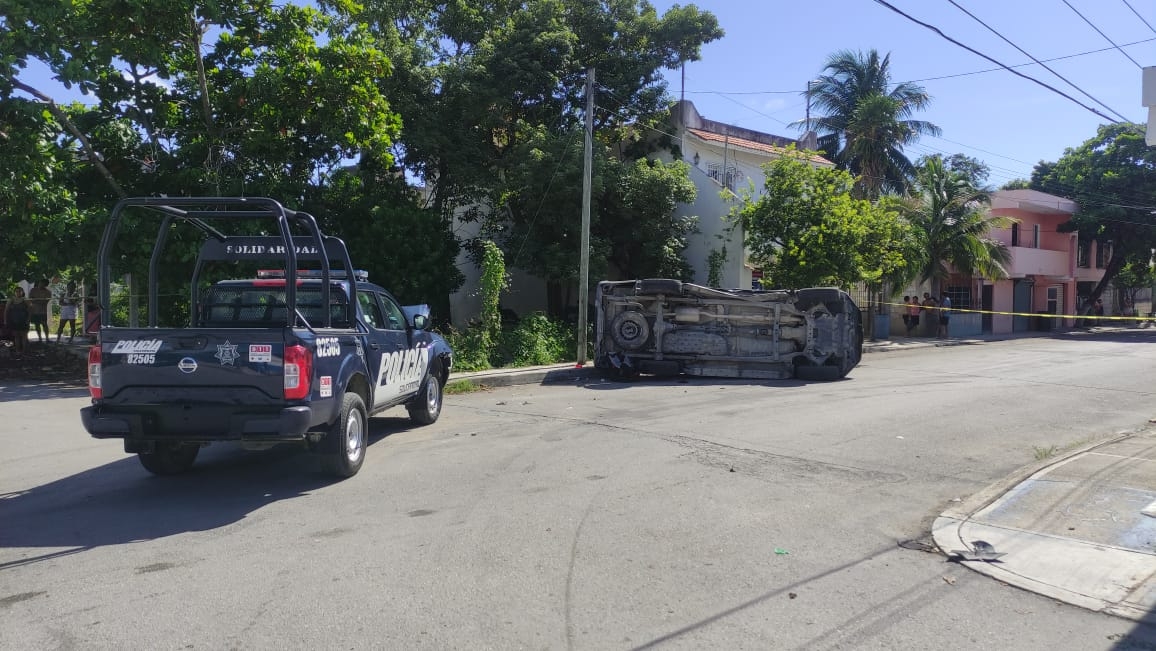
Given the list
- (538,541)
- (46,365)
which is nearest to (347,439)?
(538,541)

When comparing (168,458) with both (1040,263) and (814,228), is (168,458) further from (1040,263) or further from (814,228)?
(1040,263)

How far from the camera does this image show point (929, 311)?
3328 centimetres

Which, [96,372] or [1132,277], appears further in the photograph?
[1132,277]

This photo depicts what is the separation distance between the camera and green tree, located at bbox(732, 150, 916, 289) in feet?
70.5

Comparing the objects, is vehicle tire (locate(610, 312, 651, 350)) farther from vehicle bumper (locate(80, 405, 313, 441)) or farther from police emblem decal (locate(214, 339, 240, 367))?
police emblem decal (locate(214, 339, 240, 367))

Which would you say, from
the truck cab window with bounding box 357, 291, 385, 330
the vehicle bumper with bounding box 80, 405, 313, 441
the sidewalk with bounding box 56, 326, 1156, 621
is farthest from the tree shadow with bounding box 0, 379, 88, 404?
the sidewalk with bounding box 56, 326, 1156, 621

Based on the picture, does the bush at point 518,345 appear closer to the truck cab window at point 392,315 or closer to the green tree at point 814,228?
the green tree at point 814,228

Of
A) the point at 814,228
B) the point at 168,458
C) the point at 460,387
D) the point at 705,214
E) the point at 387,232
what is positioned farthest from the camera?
the point at 705,214

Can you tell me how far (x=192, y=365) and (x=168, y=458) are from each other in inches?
63.3

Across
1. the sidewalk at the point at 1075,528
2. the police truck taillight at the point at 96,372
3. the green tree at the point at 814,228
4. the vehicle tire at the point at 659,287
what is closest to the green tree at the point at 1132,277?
the green tree at the point at 814,228

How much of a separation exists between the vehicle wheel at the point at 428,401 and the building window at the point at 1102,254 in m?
47.2

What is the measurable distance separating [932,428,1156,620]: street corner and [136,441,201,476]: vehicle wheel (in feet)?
22.0

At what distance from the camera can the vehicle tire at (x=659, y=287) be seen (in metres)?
16.2

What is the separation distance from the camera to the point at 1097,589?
488 centimetres
